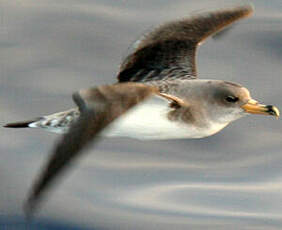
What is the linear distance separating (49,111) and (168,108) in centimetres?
484

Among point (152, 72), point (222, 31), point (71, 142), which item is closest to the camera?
point (71, 142)

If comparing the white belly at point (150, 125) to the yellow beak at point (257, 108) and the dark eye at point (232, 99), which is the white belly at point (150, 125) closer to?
the dark eye at point (232, 99)

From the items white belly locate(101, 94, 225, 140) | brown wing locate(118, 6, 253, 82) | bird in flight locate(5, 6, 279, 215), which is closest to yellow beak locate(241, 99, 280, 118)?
bird in flight locate(5, 6, 279, 215)

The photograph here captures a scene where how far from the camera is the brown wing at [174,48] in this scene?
38.4 ft

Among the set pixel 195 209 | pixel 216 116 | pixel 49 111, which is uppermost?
pixel 216 116

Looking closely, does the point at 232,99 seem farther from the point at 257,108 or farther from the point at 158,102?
the point at 158,102

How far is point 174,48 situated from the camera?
1214 centimetres

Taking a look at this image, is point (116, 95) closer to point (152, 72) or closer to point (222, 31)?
point (152, 72)

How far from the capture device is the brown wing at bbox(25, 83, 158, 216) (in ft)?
26.8

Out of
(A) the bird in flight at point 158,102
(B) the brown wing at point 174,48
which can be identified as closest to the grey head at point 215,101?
(A) the bird in flight at point 158,102

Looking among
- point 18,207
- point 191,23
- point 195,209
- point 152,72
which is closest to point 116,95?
point 152,72

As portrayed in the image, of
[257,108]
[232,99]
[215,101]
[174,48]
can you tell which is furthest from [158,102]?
[174,48]

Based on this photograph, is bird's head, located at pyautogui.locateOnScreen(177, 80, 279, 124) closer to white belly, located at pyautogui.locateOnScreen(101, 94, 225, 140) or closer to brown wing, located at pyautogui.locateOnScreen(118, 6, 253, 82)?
white belly, located at pyautogui.locateOnScreen(101, 94, 225, 140)

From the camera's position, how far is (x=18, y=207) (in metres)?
13.1
